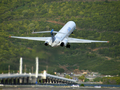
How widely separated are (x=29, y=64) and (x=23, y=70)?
21.6 meters

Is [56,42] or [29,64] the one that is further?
[29,64]

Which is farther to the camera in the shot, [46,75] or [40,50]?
[46,75]

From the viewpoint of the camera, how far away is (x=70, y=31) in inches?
3861

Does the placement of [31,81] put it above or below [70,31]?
below

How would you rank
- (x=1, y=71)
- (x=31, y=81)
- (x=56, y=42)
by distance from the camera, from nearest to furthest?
(x=56, y=42), (x=1, y=71), (x=31, y=81)

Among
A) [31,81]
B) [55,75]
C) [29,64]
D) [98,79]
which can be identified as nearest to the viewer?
[29,64]

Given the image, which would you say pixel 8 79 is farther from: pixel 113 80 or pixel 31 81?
pixel 113 80

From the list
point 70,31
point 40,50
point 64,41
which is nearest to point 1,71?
point 40,50

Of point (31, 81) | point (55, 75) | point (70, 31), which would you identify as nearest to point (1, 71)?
point (31, 81)

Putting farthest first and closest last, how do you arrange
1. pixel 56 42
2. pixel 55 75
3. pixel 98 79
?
pixel 98 79, pixel 55 75, pixel 56 42

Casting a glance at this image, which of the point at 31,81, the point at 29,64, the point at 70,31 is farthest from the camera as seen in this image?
the point at 31,81

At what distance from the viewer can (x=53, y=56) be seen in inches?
3999

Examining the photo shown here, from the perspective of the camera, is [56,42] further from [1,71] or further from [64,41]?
[1,71]

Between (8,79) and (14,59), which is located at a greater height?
(14,59)
